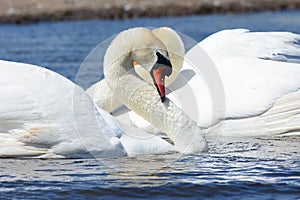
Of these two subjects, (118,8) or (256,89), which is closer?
(256,89)

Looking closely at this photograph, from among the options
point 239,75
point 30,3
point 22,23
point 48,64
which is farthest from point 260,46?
point 30,3

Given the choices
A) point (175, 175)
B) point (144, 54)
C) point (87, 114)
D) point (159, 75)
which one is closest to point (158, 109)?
point (159, 75)

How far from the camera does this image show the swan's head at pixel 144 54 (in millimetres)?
7977

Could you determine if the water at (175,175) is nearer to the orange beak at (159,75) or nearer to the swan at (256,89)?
the swan at (256,89)

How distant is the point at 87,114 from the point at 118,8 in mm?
16988

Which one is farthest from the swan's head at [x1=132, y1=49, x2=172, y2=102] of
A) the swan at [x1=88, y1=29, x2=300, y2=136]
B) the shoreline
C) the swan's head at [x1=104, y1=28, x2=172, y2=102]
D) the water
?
the shoreline

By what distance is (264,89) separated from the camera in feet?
30.6

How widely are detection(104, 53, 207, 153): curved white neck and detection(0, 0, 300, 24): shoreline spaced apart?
14988mm

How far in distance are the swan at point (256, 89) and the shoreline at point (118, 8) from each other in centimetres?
1381

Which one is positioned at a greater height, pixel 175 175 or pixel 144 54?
pixel 144 54

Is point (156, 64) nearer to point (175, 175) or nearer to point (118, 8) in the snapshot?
point (175, 175)

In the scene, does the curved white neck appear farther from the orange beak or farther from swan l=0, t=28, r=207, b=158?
the orange beak

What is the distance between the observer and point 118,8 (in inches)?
963

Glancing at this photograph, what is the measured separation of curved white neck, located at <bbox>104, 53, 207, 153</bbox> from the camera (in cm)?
809
